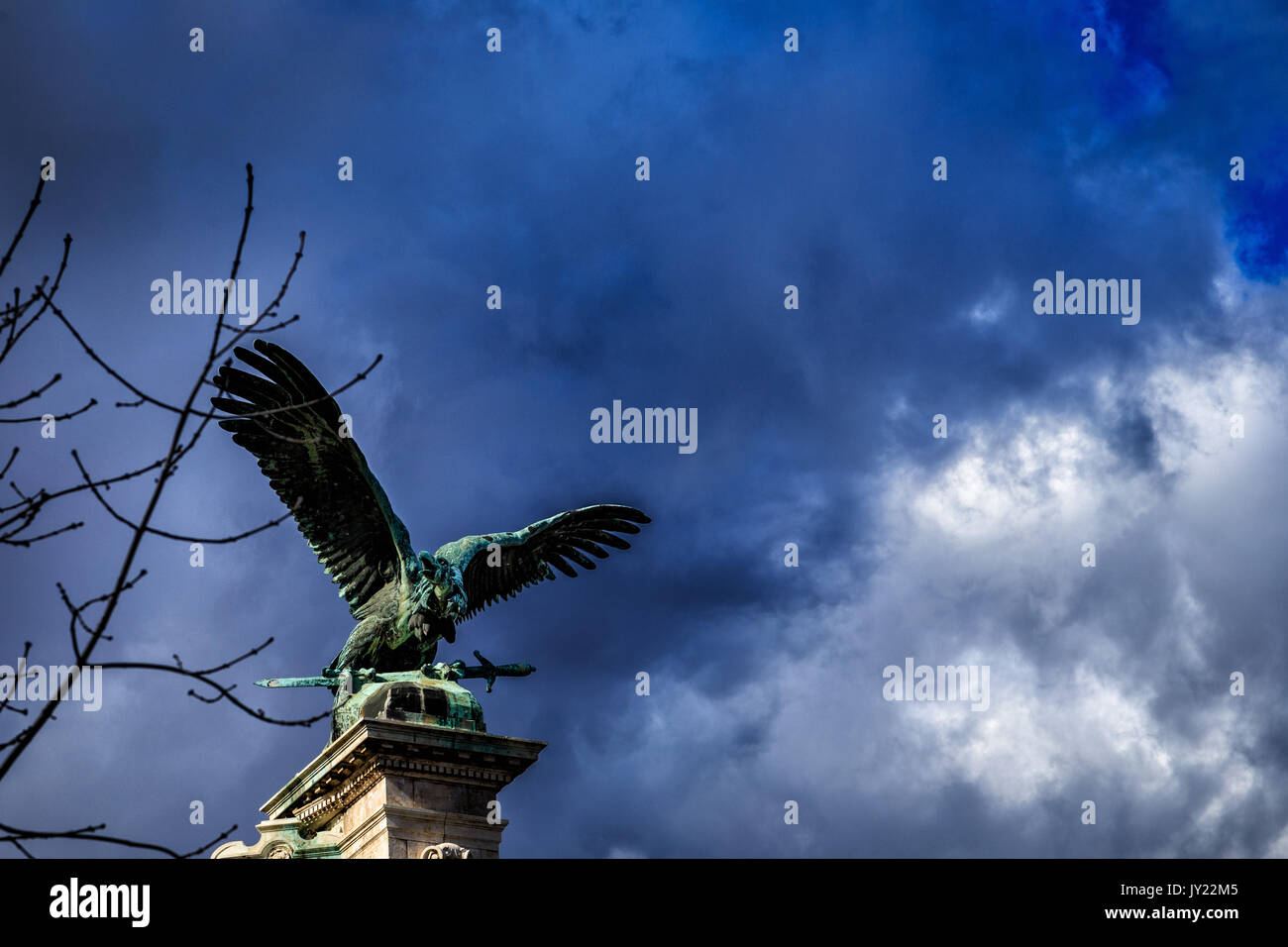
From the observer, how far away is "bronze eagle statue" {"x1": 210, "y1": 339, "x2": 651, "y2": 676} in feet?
77.8

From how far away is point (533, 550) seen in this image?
26.9 meters

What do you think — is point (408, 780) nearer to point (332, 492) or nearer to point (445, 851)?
point (445, 851)

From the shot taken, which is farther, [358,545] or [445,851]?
[358,545]

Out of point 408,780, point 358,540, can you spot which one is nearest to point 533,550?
point 358,540

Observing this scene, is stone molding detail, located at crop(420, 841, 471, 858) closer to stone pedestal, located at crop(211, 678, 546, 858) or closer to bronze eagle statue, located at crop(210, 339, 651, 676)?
stone pedestal, located at crop(211, 678, 546, 858)

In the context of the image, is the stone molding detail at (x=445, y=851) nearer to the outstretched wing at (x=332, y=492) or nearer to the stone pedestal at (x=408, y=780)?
the stone pedestal at (x=408, y=780)

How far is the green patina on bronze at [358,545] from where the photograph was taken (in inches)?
933

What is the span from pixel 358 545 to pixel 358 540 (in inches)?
2.8

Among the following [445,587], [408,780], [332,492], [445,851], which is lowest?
[445,851]

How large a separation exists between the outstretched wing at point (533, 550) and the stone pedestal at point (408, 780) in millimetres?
2756
